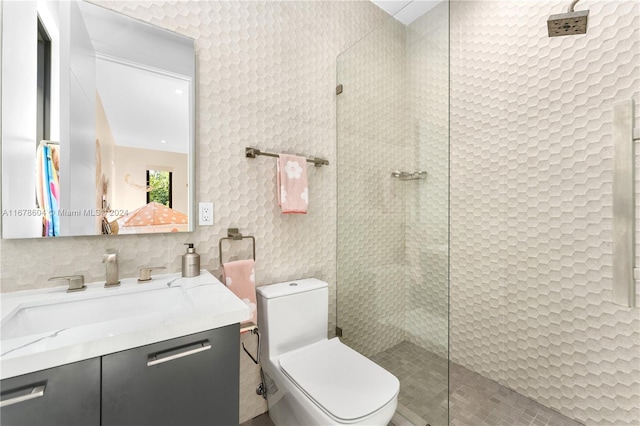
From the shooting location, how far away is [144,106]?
1.28 metres

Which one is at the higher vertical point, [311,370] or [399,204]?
[399,204]

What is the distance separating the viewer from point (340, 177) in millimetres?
1974

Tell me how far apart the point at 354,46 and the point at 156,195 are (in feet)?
5.19

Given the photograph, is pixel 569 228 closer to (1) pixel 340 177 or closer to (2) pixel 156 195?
(1) pixel 340 177

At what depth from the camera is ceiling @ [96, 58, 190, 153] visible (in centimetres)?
121

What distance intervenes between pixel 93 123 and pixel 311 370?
4.70 ft

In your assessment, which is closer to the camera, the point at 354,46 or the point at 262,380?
the point at 262,380

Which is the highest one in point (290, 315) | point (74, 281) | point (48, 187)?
point (48, 187)

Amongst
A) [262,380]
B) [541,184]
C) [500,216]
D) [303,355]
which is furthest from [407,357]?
[541,184]

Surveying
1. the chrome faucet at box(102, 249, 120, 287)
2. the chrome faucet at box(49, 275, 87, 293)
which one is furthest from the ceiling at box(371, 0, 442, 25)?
the chrome faucet at box(49, 275, 87, 293)

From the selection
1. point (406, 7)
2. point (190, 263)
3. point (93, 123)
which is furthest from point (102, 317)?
point (406, 7)

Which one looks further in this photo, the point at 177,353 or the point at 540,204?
the point at 540,204

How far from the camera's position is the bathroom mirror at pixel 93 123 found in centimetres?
104

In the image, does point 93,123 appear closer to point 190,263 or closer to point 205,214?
point 205,214
